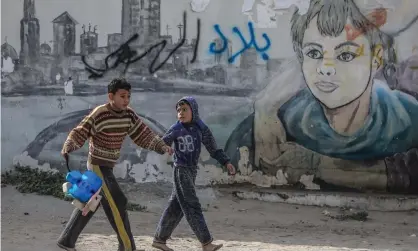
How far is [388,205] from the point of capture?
818cm

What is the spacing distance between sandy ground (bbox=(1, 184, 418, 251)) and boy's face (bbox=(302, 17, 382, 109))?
4.64ft

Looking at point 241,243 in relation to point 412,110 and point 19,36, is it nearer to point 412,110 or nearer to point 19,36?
point 412,110

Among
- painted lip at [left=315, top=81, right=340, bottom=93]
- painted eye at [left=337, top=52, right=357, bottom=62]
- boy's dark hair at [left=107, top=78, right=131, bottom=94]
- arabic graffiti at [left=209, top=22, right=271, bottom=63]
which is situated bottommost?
painted lip at [left=315, top=81, right=340, bottom=93]

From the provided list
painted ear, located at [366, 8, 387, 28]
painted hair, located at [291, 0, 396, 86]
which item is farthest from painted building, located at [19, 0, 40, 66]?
painted ear, located at [366, 8, 387, 28]

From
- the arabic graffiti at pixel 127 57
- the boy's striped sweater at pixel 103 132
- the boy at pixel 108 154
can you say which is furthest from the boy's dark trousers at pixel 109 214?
the arabic graffiti at pixel 127 57

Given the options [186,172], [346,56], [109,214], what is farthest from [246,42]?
[109,214]

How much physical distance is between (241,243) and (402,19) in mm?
3621

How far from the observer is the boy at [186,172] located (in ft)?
18.9

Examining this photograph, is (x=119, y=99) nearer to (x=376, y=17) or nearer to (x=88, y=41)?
(x=88, y=41)

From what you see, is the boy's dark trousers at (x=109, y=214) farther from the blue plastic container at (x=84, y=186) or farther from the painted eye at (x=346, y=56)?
the painted eye at (x=346, y=56)

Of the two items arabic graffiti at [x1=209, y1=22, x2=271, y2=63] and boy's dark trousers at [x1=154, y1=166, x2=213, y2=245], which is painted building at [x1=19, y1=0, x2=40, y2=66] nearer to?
arabic graffiti at [x1=209, y1=22, x2=271, y2=63]

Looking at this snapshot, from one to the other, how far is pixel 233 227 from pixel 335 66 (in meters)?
2.43

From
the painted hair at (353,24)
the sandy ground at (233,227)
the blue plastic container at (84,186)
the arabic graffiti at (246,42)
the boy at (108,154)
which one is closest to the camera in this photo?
the blue plastic container at (84,186)

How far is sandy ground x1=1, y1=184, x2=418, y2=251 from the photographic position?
20.9ft
